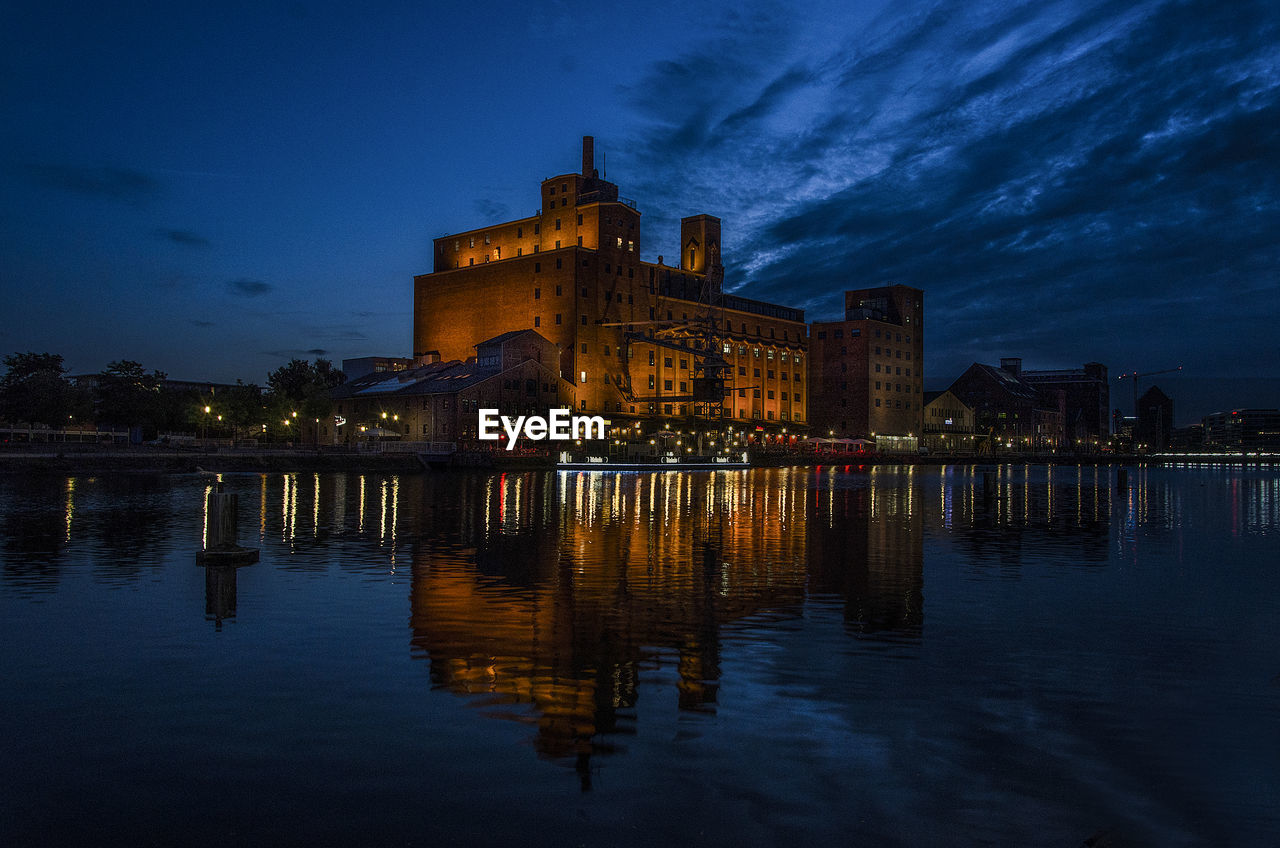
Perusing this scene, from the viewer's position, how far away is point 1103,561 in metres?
18.9

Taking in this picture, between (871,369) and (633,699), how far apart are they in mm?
142991

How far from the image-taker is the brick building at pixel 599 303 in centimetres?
10481

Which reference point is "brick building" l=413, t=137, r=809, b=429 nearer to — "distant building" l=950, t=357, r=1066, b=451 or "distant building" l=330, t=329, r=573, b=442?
"distant building" l=330, t=329, r=573, b=442

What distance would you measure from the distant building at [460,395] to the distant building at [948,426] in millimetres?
91315

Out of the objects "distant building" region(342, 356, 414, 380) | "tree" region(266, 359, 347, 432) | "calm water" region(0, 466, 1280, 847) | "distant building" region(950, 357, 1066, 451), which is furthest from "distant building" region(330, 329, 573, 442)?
"distant building" region(950, 357, 1066, 451)

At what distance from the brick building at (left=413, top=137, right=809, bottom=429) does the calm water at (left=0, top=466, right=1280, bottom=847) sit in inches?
3168

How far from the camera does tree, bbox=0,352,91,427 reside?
299 ft

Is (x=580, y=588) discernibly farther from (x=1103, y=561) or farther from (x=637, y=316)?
(x=637, y=316)

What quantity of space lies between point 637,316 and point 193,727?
105778 millimetres

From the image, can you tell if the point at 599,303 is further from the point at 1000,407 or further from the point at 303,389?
the point at 1000,407

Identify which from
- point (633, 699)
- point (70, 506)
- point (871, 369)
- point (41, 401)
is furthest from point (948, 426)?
point (633, 699)

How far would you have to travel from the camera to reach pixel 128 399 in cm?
9956

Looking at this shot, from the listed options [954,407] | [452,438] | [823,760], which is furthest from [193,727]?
[954,407]

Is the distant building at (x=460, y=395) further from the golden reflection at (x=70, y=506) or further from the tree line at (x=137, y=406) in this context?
the golden reflection at (x=70, y=506)
